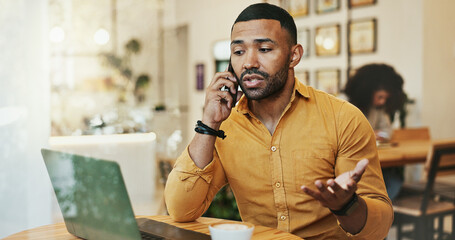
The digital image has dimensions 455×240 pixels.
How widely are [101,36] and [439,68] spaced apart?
4.10 metres

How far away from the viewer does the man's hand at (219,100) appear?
142 centimetres

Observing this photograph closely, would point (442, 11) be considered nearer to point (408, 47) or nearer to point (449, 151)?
point (408, 47)

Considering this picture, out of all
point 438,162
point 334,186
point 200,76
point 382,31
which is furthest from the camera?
point 200,76

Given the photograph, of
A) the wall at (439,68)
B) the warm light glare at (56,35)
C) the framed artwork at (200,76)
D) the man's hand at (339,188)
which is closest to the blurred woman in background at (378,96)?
the wall at (439,68)

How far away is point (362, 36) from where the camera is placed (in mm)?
4871

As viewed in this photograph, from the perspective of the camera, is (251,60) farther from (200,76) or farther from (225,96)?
(200,76)

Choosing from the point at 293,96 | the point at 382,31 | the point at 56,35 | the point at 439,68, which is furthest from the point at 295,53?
the point at 382,31

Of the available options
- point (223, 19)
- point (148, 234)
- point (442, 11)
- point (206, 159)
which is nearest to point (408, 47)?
point (442, 11)

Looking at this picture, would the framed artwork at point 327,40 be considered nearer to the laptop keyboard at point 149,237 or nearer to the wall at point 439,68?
the wall at point 439,68

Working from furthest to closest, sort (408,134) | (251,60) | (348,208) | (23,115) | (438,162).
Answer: (408,134) → (438,162) → (23,115) → (251,60) → (348,208)

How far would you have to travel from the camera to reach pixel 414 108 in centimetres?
462

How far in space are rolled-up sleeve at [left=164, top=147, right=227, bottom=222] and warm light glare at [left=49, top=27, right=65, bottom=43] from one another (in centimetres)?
270

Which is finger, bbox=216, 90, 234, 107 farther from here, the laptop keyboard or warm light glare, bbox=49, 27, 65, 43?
warm light glare, bbox=49, 27, 65, 43

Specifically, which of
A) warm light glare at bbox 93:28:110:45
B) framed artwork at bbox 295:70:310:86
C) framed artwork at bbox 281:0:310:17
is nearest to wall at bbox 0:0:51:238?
framed artwork at bbox 281:0:310:17
